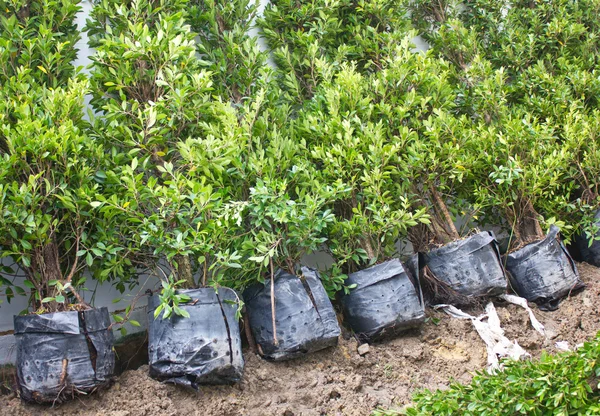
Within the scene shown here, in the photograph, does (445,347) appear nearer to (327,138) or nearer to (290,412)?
(290,412)

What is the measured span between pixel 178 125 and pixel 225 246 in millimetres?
951

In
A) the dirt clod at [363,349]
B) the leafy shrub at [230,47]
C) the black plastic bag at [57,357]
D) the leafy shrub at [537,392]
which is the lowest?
the leafy shrub at [537,392]

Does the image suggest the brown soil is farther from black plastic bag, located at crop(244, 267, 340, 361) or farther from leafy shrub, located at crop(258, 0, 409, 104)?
leafy shrub, located at crop(258, 0, 409, 104)

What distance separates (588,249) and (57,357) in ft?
14.9

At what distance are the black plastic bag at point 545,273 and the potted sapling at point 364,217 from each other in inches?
40.0

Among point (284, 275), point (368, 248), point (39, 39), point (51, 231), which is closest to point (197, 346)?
point (284, 275)

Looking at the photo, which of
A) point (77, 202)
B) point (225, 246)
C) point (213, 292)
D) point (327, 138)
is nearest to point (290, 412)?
point (213, 292)

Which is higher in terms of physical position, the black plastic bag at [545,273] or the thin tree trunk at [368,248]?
the thin tree trunk at [368,248]

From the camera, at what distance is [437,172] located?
4.43 metres

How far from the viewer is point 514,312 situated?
170 inches

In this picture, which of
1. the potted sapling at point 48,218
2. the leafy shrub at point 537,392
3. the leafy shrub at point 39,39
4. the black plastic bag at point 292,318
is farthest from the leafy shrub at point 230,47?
the leafy shrub at point 537,392

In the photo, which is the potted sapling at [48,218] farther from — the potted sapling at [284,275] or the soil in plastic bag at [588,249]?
the soil in plastic bag at [588,249]

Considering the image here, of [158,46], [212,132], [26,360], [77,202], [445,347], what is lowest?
[445,347]

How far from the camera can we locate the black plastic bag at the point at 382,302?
3.91 metres
